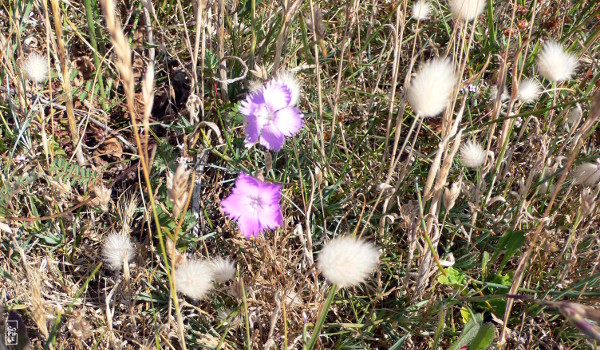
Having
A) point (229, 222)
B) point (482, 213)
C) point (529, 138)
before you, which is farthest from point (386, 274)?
point (529, 138)

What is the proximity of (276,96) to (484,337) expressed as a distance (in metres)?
0.82

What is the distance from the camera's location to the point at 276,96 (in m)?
1.38

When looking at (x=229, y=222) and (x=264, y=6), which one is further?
(x=264, y=6)

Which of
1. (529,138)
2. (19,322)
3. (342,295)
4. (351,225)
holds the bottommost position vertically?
(19,322)

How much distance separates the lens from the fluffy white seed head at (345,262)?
971 mm

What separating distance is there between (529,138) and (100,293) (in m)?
1.45

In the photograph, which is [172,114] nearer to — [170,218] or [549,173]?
[170,218]

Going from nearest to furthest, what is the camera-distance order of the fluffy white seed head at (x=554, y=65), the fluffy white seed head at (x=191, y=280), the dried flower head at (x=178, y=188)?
the dried flower head at (x=178, y=188), the fluffy white seed head at (x=191, y=280), the fluffy white seed head at (x=554, y=65)

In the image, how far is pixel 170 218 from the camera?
1455mm

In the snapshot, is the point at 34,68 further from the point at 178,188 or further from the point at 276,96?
the point at 178,188

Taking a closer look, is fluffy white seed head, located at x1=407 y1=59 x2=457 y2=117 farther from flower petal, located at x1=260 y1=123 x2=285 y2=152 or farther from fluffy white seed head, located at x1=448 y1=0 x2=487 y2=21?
flower petal, located at x1=260 y1=123 x2=285 y2=152

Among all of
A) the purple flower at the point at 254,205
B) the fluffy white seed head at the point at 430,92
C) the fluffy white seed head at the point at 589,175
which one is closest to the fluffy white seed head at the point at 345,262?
the purple flower at the point at 254,205

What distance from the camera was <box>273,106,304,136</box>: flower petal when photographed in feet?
4.50

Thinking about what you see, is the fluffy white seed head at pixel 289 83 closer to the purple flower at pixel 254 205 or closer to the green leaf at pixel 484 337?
the purple flower at pixel 254 205
